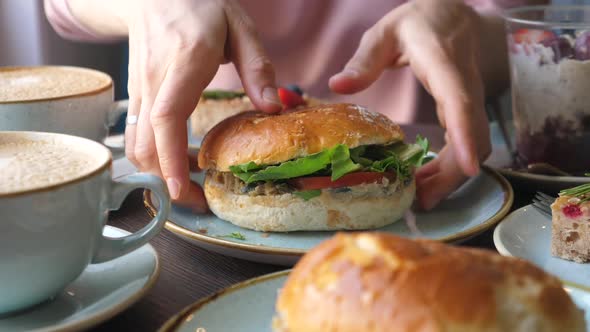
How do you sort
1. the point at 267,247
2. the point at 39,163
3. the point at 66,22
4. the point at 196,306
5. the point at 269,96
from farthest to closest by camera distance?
the point at 66,22 → the point at 269,96 → the point at 267,247 → the point at 39,163 → the point at 196,306

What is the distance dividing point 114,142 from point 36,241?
1.09 metres

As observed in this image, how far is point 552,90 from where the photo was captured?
1684 millimetres

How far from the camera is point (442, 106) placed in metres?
1.58

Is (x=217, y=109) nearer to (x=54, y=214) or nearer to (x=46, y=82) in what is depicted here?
(x=46, y=82)

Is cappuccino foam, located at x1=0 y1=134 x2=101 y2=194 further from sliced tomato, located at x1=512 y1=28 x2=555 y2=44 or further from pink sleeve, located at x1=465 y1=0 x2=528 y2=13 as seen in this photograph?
pink sleeve, located at x1=465 y1=0 x2=528 y2=13

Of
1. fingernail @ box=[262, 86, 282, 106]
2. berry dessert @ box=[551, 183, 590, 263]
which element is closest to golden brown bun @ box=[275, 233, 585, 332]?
berry dessert @ box=[551, 183, 590, 263]

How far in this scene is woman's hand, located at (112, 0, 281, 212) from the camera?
135 cm

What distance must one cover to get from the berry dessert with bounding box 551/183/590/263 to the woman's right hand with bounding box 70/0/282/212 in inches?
23.8

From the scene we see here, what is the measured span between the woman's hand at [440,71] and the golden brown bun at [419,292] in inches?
31.6

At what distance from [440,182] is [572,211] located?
0.33 metres

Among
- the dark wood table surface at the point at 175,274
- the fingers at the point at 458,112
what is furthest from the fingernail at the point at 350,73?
the dark wood table surface at the point at 175,274

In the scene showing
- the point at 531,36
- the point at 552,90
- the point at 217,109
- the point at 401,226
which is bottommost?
the point at 217,109

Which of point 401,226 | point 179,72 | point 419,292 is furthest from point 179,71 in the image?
point 419,292

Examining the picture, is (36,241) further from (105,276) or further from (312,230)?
(312,230)
